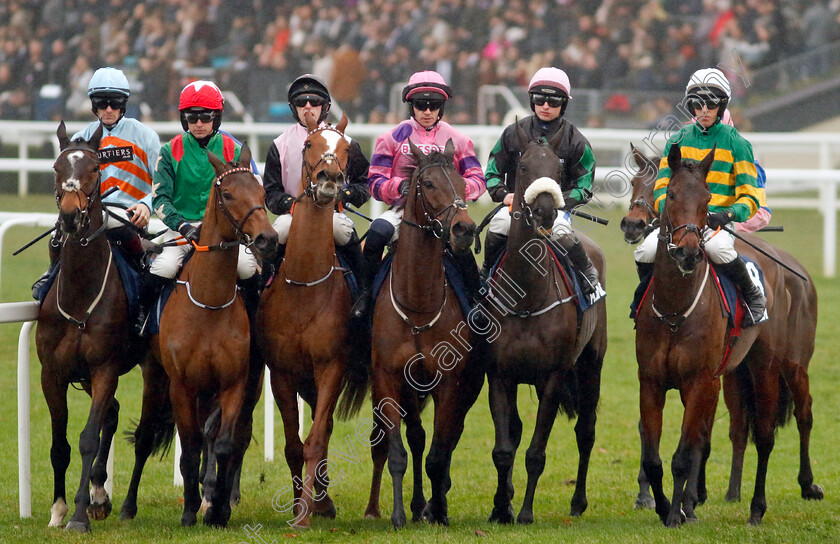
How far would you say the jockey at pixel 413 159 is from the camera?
19.4 ft

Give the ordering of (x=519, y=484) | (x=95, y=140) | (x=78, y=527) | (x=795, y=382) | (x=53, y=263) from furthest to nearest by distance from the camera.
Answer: (x=519, y=484)
(x=795, y=382)
(x=53, y=263)
(x=95, y=140)
(x=78, y=527)

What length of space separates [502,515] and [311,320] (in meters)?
1.39

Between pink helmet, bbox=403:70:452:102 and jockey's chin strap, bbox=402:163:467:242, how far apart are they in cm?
60

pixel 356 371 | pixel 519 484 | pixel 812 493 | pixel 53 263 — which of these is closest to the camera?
pixel 53 263

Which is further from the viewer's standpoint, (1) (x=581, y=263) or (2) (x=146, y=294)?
(1) (x=581, y=263)

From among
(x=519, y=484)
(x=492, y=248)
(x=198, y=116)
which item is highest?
(x=198, y=116)

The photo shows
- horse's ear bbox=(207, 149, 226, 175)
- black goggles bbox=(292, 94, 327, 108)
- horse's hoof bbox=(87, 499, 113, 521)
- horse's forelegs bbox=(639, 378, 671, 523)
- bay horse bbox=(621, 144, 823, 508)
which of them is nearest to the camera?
horse's ear bbox=(207, 149, 226, 175)

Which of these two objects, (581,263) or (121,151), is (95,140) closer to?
(121,151)

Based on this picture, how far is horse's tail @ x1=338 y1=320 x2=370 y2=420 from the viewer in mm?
5918

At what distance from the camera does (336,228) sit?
5859mm

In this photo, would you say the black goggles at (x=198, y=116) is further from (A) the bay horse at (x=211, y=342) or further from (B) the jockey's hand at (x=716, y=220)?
(B) the jockey's hand at (x=716, y=220)

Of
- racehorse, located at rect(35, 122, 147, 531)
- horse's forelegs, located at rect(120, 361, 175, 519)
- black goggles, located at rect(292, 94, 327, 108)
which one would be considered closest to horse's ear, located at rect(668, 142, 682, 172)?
black goggles, located at rect(292, 94, 327, 108)

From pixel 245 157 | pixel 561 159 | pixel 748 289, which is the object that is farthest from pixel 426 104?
pixel 748 289

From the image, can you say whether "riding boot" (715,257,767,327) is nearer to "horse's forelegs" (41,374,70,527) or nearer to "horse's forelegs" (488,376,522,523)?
"horse's forelegs" (488,376,522,523)
